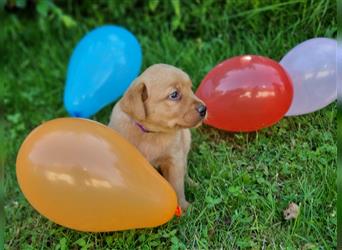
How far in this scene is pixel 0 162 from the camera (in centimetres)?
308

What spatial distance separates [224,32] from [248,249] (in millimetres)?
1965

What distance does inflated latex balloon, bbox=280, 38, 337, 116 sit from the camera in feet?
10.9

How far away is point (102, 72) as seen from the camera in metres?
3.69

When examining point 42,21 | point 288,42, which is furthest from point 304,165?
point 42,21

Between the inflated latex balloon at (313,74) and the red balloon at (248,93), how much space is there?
4.9 inches

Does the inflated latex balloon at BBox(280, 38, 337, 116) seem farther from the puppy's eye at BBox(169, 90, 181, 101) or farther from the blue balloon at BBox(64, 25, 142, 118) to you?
the blue balloon at BBox(64, 25, 142, 118)

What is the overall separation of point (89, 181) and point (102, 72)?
1.16 m

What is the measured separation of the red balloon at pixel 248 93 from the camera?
326 cm

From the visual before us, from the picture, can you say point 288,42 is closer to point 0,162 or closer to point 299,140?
point 299,140

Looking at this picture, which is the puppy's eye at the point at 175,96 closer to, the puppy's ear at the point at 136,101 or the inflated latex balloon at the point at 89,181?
the puppy's ear at the point at 136,101

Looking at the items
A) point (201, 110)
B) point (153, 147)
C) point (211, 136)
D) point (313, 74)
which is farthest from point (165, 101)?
point (313, 74)

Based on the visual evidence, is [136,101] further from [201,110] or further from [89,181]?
[89,181]

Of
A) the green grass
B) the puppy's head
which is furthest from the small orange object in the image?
the puppy's head

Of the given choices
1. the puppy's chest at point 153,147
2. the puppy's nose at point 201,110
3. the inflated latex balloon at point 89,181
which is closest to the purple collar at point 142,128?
the puppy's chest at point 153,147
